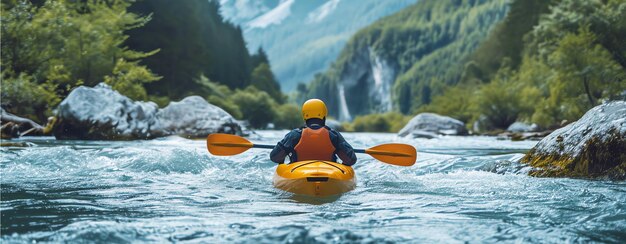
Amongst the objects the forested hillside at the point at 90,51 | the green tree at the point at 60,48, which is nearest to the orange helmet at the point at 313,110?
the forested hillside at the point at 90,51

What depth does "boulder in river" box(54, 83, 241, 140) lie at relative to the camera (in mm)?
15398

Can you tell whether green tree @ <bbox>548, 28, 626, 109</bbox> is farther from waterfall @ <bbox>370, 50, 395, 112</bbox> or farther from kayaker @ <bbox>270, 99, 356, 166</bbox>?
waterfall @ <bbox>370, 50, 395, 112</bbox>

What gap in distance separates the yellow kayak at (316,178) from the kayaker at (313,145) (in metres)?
0.24

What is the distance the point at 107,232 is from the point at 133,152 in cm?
618

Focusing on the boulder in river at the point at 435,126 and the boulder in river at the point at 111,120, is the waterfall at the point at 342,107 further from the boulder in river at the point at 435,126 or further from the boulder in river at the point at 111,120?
the boulder in river at the point at 111,120

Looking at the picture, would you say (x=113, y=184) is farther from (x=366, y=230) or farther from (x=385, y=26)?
(x=385, y=26)

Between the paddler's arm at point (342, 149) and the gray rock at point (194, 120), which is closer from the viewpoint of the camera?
the paddler's arm at point (342, 149)

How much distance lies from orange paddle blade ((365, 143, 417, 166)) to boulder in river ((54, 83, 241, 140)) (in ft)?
32.6

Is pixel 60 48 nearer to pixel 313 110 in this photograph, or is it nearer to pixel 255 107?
pixel 313 110

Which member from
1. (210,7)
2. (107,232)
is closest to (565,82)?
(107,232)

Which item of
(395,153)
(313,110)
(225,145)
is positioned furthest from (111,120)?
(313,110)

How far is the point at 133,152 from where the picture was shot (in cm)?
987

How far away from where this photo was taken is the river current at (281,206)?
13.0 ft

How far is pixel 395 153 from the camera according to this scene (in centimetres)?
780
